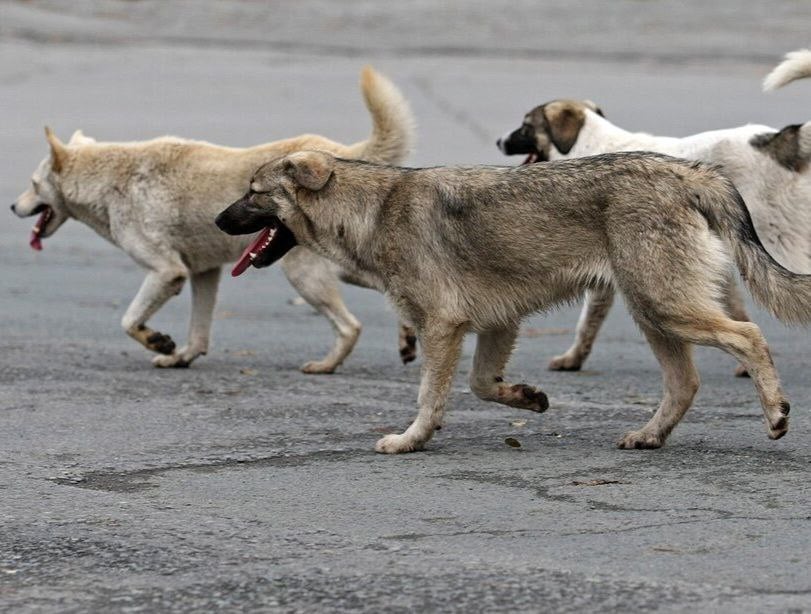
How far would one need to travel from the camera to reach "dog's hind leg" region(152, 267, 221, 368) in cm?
959

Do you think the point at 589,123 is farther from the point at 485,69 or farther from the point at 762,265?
the point at 485,69

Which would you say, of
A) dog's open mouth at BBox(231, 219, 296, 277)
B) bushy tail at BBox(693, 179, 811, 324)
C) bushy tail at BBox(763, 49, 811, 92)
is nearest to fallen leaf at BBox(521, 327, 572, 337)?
bushy tail at BBox(763, 49, 811, 92)

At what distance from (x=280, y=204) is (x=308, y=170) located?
22 cm

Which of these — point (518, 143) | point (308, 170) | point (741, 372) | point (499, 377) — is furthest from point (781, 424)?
point (518, 143)

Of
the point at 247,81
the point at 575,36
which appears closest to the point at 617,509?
the point at 247,81

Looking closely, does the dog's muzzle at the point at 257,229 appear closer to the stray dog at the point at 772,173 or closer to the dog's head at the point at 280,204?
the dog's head at the point at 280,204

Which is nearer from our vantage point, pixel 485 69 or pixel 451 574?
pixel 451 574

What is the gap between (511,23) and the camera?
103 feet

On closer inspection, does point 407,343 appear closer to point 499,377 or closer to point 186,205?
point 186,205

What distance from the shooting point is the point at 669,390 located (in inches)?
278

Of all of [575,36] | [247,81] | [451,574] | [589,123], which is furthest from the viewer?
[575,36]

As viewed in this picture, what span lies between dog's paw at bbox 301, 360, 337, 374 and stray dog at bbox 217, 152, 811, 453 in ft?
6.60

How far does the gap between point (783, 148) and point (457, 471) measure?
3.28 m

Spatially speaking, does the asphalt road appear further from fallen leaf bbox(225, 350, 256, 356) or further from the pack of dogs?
the pack of dogs
